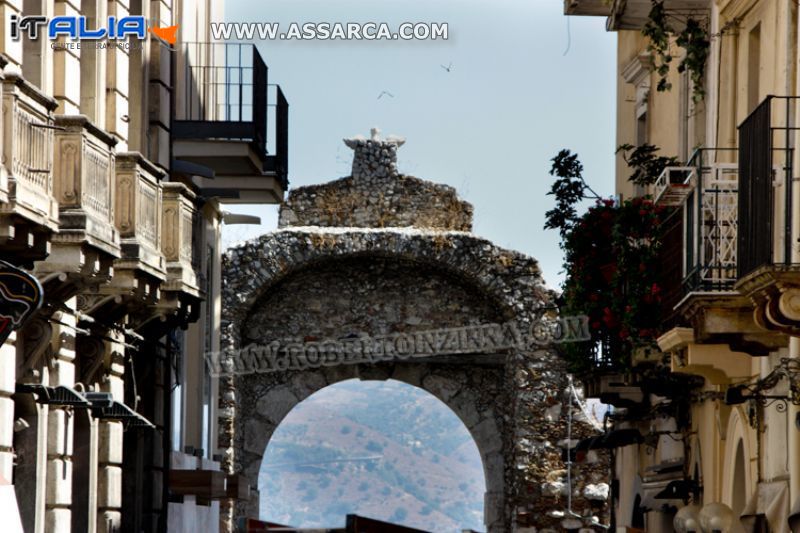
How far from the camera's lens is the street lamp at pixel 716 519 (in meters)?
13.8

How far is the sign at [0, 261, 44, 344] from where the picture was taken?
11266 millimetres

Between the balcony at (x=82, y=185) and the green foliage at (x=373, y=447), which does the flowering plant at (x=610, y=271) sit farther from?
the green foliage at (x=373, y=447)

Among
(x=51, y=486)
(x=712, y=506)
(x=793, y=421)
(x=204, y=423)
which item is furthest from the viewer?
(x=204, y=423)

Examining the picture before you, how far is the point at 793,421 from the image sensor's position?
12969 millimetres

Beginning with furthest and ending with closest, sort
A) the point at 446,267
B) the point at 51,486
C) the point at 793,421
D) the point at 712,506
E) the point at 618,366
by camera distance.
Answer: the point at 446,267 < the point at 618,366 < the point at 51,486 < the point at 712,506 < the point at 793,421

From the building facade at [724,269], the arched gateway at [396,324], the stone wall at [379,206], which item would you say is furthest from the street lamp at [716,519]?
the stone wall at [379,206]

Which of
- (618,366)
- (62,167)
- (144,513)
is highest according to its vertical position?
Answer: (62,167)

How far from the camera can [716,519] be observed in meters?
13.8

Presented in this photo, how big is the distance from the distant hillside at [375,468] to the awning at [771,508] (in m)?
92.2

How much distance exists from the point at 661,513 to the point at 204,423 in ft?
18.4

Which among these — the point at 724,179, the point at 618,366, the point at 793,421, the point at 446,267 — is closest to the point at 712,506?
the point at 793,421

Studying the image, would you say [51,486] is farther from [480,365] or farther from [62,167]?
[480,365]

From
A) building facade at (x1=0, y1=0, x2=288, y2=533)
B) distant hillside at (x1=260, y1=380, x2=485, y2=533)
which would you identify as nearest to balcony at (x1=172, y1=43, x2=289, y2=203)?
building facade at (x1=0, y1=0, x2=288, y2=533)

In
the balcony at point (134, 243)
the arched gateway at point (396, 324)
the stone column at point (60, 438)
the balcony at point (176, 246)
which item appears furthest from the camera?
the arched gateway at point (396, 324)
